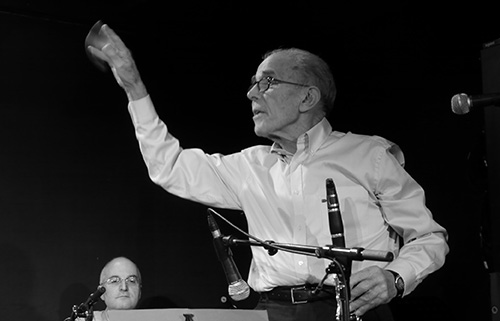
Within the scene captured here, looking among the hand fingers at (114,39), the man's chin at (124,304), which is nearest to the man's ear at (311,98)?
the hand fingers at (114,39)

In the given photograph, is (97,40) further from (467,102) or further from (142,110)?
(467,102)

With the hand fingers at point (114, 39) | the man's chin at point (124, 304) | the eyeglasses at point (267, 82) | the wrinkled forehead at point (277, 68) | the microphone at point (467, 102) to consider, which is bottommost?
the man's chin at point (124, 304)

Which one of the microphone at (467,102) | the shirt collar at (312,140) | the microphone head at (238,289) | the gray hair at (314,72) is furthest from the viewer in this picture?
the gray hair at (314,72)

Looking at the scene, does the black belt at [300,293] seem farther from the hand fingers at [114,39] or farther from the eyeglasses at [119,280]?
the eyeglasses at [119,280]

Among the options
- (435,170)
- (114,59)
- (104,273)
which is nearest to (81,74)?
(104,273)

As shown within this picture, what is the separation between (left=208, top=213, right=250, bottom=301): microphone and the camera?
71.7 inches

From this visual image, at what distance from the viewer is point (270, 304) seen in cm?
234

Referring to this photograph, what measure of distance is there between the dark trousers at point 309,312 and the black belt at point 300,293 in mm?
14

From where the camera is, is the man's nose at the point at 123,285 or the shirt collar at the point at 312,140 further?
the man's nose at the point at 123,285

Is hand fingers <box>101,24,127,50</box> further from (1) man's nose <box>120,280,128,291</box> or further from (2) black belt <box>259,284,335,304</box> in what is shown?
(1) man's nose <box>120,280,128,291</box>

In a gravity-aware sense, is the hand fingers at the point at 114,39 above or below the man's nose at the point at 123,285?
above

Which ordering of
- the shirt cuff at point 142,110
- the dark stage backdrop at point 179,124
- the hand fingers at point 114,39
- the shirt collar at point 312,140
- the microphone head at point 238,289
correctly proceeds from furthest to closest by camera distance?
the dark stage backdrop at point 179,124, the shirt collar at point 312,140, the shirt cuff at point 142,110, the hand fingers at point 114,39, the microphone head at point 238,289

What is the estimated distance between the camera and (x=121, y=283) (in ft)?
15.1

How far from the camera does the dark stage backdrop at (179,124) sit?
4.47 metres
